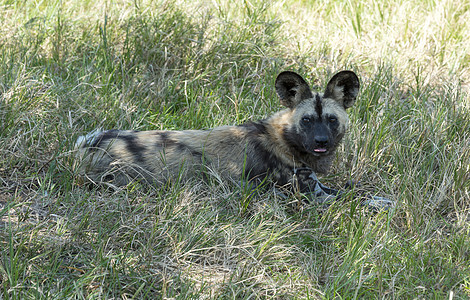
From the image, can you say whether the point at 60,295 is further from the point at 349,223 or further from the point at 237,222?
the point at 349,223

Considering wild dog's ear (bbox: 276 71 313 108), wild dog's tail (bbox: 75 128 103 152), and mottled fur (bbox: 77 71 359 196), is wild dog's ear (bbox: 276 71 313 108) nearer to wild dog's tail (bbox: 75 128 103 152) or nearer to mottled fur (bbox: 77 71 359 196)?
mottled fur (bbox: 77 71 359 196)

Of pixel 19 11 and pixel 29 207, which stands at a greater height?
pixel 19 11

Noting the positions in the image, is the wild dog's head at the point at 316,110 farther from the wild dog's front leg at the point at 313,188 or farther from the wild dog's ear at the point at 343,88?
the wild dog's front leg at the point at 313,188

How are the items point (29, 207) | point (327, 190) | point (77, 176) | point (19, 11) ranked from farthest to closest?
point (19, 11) → point (327, 190) → point (77, 176) → point (29, 207)

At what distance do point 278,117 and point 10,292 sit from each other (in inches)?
85.8

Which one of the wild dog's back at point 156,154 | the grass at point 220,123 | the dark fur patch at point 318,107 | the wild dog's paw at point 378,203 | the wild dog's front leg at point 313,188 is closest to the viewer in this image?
the grass at point 220,123

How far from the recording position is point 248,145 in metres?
3.88

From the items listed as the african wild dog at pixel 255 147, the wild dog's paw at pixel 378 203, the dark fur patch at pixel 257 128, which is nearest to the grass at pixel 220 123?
the wild dog's paw at pixel 378 203

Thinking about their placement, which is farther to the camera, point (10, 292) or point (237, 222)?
point (237, 222)

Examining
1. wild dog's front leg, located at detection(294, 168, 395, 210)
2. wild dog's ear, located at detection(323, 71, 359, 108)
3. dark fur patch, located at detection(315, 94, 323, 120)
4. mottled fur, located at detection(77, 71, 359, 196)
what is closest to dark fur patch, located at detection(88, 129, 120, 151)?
mottled fur, located at detection(77, 71, 359, 196)

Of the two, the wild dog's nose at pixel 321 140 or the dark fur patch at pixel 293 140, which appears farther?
the dark fur patch at pixel 293 140

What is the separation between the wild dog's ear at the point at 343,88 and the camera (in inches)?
155

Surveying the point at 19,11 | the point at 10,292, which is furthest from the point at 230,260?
the point at 19,11

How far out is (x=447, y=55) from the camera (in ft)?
18.1
